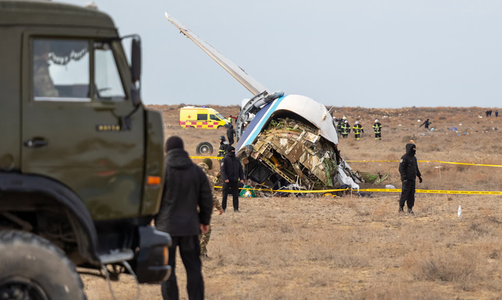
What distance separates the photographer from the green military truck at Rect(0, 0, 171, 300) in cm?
493

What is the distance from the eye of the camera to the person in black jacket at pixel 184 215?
684cm

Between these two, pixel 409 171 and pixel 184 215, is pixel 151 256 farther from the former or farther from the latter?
pixel 409 171

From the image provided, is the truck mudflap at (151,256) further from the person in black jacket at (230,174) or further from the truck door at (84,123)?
the person in black jacket at (230,174)

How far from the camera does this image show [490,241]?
38.8 feet

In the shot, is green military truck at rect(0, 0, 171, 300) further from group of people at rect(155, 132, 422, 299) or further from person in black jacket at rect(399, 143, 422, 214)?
person in black jacket at rect(399, 143, 422, 214)

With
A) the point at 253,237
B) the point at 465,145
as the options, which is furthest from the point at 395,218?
the point at 465,145

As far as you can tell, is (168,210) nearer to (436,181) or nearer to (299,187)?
(299,187)

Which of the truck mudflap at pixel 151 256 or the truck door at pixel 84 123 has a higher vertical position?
the truck door at pixel 84 123

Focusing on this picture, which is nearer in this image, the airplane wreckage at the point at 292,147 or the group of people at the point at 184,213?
the group of people at the point at 184,213

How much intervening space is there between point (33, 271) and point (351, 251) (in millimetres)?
7107

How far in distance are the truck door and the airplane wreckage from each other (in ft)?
44.4

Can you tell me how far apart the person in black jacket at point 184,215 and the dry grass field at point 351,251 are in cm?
133

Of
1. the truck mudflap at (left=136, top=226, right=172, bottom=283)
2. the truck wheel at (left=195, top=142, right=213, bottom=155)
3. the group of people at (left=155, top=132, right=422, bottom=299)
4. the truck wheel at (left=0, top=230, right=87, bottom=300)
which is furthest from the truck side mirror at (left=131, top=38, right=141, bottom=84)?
the truck wheel at (left=195, top=142, right=213, bottom=155)

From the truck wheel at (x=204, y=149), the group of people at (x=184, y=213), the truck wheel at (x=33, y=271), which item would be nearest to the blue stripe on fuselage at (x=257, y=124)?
the truck wheel at (x=204, y=149)
